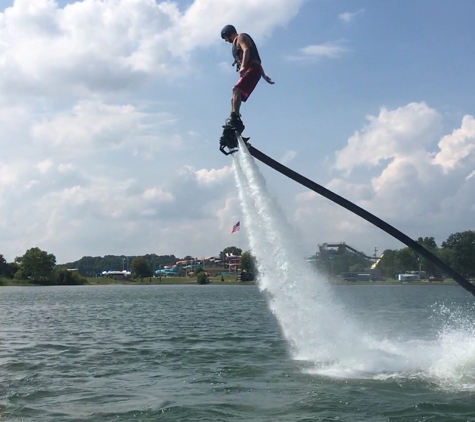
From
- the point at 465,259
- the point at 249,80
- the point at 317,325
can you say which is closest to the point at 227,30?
the point at 249,80

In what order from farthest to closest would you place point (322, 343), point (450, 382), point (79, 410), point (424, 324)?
1. point (424, 324)
2. point (322, 343)
3. point (450, 382)
4. point (79, 410)

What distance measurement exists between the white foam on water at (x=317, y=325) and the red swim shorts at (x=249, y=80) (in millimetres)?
2770

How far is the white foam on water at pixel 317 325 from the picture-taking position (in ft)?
62.8

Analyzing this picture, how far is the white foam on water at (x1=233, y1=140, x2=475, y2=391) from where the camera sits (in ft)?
62.8

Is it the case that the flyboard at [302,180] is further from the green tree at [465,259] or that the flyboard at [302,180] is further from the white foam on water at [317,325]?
the green tree at [465,259]

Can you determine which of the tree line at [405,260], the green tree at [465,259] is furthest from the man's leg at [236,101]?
the green tree at [465,259]

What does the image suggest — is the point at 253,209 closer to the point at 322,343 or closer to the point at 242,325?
the point at 322,343

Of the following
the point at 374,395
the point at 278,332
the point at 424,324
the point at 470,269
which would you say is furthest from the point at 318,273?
the point at 424,324

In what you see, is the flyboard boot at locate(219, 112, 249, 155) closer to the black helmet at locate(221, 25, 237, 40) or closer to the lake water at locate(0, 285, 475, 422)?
the black helmet at locate(221, 25, 237, 40)

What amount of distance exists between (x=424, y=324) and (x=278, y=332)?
1099 centimetres

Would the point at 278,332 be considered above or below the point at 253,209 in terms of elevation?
below

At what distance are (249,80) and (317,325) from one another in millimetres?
9335

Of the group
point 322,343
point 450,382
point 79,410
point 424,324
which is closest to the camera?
point 79,410

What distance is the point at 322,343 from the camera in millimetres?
21750
